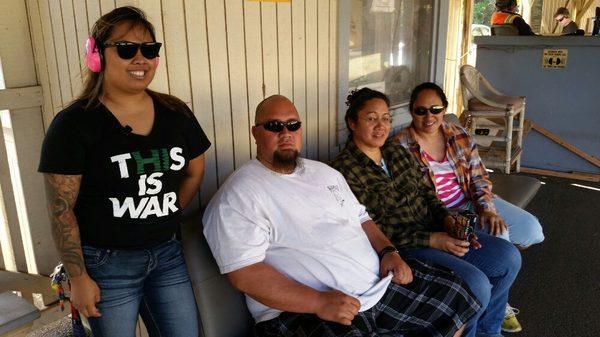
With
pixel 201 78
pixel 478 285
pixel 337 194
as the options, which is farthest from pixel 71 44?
pixel 478 285

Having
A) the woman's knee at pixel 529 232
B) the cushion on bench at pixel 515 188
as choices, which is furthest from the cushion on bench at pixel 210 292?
the cushion on bench at pixel 515 188

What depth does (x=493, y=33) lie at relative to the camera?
5.60 metres

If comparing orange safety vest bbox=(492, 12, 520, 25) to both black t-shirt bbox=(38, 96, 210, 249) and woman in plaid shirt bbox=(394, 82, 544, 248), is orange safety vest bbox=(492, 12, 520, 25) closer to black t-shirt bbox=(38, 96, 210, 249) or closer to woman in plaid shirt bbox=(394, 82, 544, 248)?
woman in plaid shirt bbox=(394, 82, 544, 248)

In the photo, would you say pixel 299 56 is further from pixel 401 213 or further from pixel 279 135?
pixel 401 213

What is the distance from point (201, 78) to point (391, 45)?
6.07 ft

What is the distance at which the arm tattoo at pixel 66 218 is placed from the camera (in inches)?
53.7

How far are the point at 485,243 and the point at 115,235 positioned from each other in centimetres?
171

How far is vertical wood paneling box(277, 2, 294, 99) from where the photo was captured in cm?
240

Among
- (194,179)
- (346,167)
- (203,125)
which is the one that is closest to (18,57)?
(203,125)

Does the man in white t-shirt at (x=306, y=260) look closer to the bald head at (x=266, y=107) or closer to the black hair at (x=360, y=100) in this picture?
the bald head at (x=266, y=107)

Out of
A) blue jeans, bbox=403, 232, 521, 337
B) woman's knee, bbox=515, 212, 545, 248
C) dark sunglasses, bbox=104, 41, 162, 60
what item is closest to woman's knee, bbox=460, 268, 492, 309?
blue jeans, bbox=403, 232, 521, 337

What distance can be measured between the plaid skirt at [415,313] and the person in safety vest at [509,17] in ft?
14.3

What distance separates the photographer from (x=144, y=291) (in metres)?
1.62

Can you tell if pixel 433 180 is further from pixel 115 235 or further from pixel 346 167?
pixel 115 235
